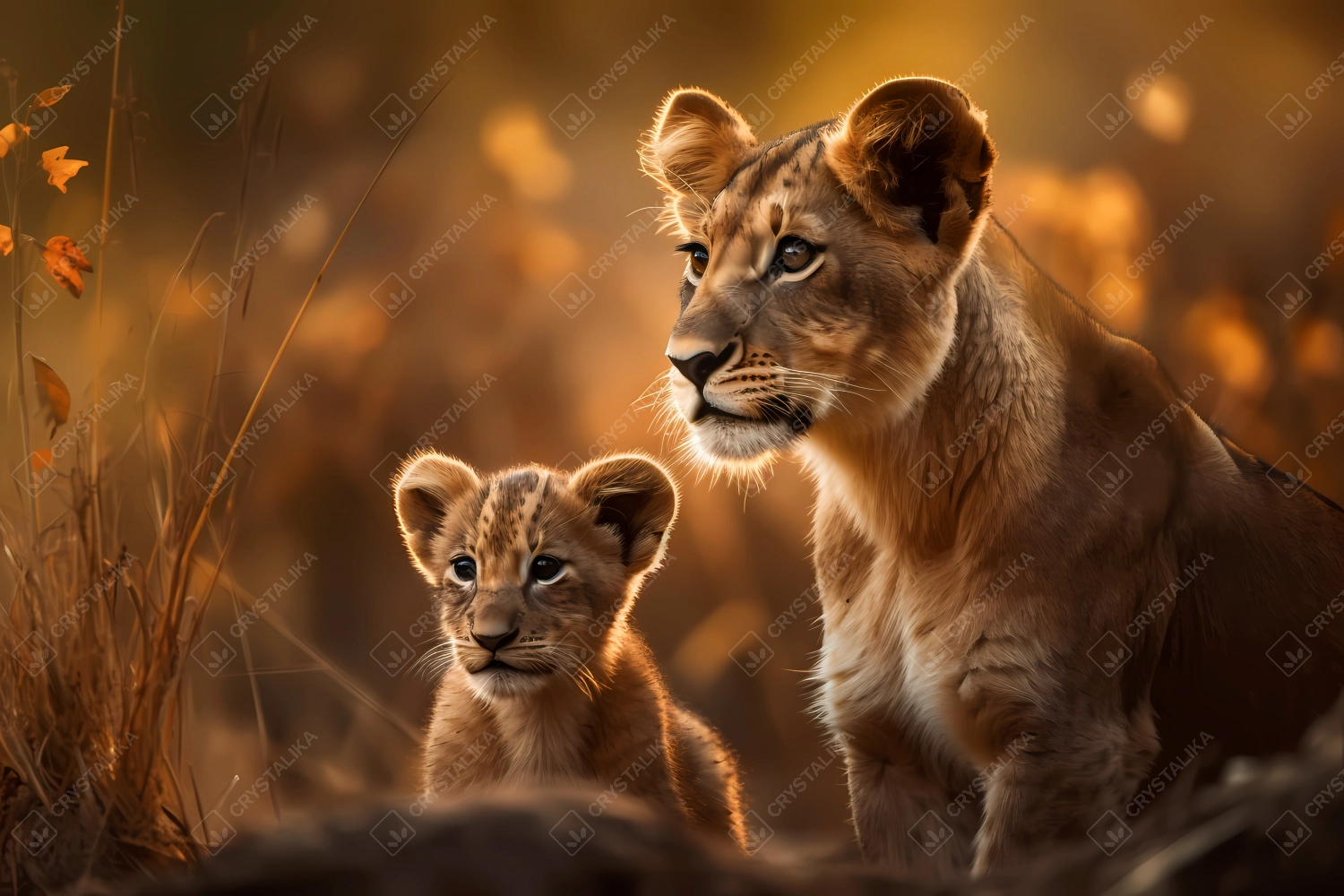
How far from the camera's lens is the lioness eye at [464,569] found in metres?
2.99

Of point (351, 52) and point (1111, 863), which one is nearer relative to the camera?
point (1111, 863)

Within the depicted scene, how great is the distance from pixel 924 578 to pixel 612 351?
2360mm

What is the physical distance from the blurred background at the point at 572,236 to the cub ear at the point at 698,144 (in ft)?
4.77

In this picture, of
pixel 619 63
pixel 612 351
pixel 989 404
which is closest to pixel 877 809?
pixel 989 404

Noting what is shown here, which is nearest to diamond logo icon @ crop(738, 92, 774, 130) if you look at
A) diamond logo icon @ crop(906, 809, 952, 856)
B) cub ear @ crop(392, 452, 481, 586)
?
cub ear @ crop(392, 452, 481, 586)

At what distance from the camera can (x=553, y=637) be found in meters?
2.76

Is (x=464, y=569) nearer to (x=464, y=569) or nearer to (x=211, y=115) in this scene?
(x=464, y=569)

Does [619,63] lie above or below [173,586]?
above

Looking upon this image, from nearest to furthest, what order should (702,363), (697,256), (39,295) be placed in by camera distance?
(702,363) < (697,256) < (39,295)

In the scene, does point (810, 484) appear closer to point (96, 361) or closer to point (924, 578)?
point (924, 578)

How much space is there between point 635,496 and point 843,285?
0.94m

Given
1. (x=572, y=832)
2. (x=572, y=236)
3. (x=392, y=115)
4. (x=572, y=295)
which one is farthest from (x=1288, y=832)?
(x=392, y=115)

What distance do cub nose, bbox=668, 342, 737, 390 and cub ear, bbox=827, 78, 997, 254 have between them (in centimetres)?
51

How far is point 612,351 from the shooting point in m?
4.67
